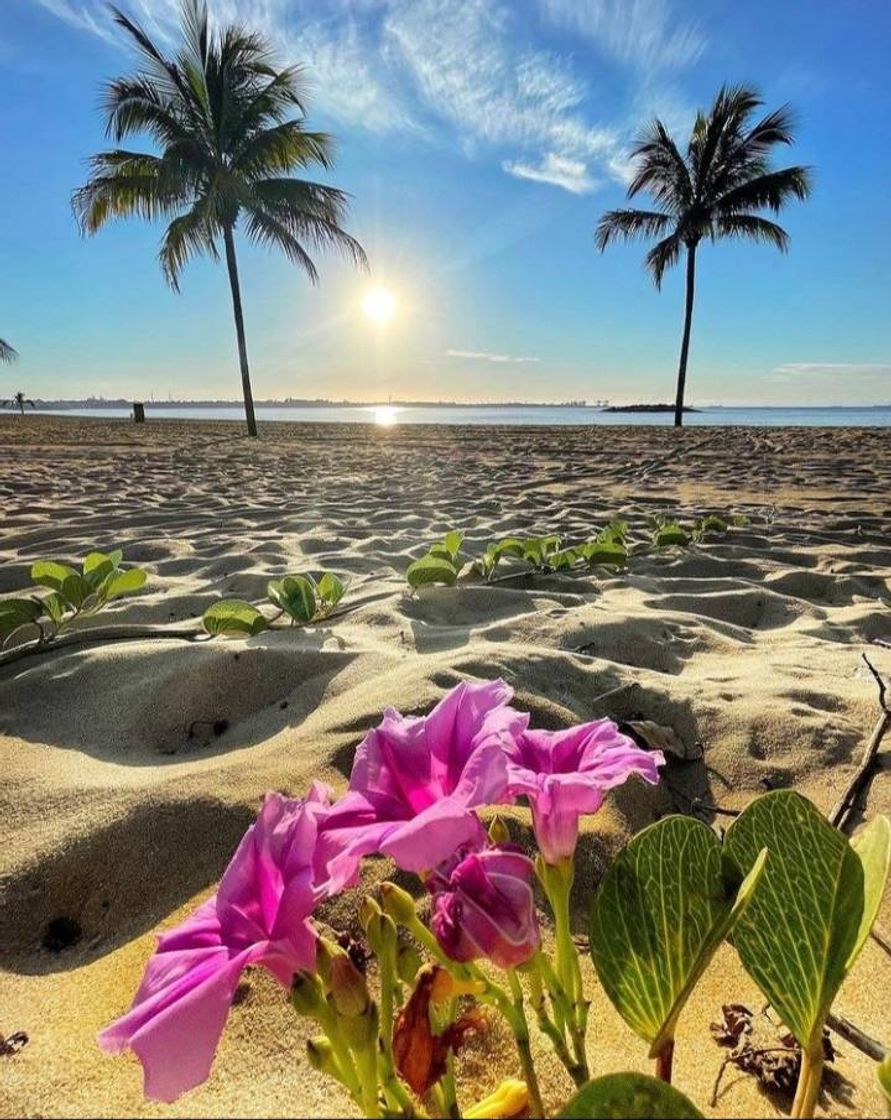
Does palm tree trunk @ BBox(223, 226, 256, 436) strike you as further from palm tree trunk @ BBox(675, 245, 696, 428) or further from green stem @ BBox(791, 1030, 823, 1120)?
green stem @ BBox(791, 1030, 823, 1120)

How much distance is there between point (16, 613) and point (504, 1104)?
1.79 metres

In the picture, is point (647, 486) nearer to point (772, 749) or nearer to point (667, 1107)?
point (772, 749)

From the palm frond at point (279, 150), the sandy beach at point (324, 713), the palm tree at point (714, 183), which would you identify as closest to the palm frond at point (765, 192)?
the palm tree at point (714, 183)

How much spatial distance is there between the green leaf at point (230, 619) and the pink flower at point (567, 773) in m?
1.45

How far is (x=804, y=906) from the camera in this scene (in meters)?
0.51

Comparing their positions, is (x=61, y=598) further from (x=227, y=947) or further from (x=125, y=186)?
(x=125, y=186)

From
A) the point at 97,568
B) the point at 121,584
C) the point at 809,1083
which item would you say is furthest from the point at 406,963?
the point at 97,568

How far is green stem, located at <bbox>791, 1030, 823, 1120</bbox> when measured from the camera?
0.46m

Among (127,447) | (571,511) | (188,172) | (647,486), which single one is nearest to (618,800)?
(571,511)

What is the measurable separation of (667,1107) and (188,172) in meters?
17.2

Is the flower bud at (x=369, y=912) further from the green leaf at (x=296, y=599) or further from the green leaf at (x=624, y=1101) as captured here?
the green leaf at (x=296, y=599)

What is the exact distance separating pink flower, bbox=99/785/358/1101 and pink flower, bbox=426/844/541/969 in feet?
0.23

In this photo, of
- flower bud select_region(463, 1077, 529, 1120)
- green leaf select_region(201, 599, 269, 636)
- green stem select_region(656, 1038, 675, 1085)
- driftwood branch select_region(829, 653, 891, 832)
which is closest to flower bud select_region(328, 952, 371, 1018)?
flower bud select_region(463, 1077, 529, 1120)

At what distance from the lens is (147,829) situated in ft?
3.48
